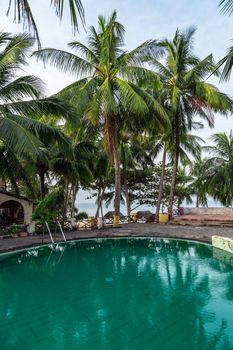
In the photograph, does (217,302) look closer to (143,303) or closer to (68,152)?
(143,303)

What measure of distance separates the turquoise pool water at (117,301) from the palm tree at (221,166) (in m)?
8.34

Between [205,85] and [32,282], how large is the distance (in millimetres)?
13485

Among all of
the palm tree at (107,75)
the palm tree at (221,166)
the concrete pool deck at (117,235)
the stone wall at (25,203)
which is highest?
the palm tree at (107,75)

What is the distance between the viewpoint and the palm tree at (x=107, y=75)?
13844mm

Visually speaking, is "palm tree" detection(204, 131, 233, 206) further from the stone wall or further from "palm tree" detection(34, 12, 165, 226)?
the stone wall

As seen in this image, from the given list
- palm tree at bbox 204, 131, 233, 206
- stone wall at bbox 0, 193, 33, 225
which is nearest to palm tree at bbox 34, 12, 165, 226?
stone wall at bbox 0, 193, 33, 225

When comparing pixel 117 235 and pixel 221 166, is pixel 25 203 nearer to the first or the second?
pixel 117 235

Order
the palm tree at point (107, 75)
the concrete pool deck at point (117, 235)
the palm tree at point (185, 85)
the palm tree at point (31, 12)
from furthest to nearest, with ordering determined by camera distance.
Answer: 1. the palm tree at point (185, 85)
2. the palm tree at point (107, 75)
3. the concrete pool deck at point (117, 235)
4. the palm tree at point (31, 12)

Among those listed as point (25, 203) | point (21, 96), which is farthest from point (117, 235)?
point (21, 96)

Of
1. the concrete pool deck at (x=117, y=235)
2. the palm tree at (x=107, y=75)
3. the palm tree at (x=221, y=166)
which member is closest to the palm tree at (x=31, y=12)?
the concrete pool deck at (x=117, y=235)

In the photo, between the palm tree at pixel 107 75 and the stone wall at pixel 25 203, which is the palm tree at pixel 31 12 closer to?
the palm tree at pixel 107 75

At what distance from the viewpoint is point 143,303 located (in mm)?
6098

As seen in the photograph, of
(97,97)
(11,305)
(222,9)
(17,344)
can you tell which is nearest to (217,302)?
(17,344)

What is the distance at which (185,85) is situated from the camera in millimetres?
17062
